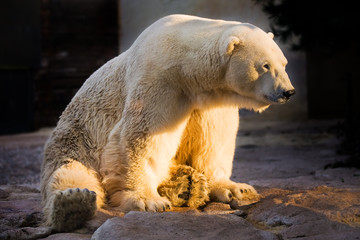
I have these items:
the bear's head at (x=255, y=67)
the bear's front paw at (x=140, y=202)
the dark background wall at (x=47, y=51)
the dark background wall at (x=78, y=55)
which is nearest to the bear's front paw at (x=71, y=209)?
the bear's front paw at (x=140, y=202)

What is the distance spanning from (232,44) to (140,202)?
1.08 metres

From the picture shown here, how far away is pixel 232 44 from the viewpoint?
2861 millimetres

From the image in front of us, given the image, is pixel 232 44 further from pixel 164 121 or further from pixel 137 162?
pixel 137 162

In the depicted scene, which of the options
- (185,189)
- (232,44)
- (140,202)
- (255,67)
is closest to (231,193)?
(185,189)

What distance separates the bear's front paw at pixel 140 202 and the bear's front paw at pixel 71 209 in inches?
11.8

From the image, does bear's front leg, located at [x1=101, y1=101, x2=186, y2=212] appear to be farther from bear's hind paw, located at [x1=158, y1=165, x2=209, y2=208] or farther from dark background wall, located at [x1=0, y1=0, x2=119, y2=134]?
dark background wall, located at [x1=0, y1=0, x2=119, y2=134]

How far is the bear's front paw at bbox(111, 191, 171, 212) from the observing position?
296 centimetres

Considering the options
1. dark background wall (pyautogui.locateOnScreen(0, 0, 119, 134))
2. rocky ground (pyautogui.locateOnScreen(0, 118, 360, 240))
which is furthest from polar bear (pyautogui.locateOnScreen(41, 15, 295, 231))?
dark background wall (pyautogui.locateOnScreen(0, 0, 119, 134))

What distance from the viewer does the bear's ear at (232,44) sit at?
2855mm

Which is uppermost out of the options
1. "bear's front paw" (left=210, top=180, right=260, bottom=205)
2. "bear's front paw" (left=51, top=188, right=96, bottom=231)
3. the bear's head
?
the bear's head

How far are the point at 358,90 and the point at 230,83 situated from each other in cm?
779

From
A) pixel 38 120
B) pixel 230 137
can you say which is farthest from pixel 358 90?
pixel 230 137

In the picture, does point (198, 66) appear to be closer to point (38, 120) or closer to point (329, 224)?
point (329, 224)

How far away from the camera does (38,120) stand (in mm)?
10148
